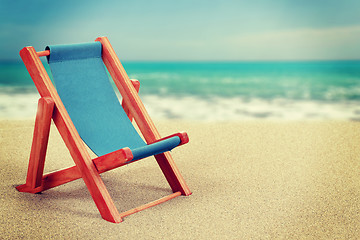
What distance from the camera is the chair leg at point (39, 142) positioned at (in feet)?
8.07

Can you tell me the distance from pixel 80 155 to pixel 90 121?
38 cm

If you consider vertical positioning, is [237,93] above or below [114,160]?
below

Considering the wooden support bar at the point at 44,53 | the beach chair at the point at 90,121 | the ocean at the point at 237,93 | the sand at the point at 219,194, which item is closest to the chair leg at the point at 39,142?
the beach chair at the point at 90,121

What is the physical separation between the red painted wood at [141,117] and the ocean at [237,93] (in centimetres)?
390

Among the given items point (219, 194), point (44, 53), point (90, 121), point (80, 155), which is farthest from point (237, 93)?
point (80, 155)

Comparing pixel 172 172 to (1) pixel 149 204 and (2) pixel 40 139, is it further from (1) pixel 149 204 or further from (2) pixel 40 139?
(2) pixel 40 139

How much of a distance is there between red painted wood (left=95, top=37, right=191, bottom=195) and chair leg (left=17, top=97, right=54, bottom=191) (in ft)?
1.89

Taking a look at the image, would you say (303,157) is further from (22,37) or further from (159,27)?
(159,27)

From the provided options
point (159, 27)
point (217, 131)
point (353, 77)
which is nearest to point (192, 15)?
point (159, 27)

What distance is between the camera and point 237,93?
553 inches

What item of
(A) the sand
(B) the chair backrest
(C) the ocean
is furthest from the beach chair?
(C) the ocean

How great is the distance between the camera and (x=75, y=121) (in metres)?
2.68

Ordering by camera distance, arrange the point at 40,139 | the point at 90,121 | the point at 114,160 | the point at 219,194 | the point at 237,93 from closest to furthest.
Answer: the point at 114,160
the point at 40,139
the point at 90,121
the point at 219,194
the point at 237,93

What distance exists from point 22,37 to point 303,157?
14.0 meters
